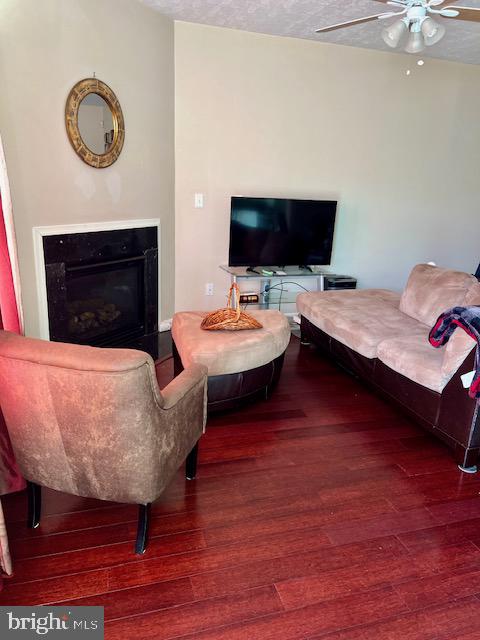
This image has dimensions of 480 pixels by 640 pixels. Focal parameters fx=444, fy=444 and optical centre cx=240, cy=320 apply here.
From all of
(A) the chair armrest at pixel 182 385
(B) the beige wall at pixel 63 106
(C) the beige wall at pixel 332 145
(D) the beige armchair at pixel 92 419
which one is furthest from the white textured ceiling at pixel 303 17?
(D) the beige armchair at pixel 92 419

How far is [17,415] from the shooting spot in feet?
5.20

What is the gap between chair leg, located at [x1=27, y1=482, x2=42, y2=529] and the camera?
1.82 m

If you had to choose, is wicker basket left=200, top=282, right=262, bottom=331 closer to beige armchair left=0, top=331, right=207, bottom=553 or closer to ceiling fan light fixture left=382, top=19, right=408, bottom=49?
beige armchair left=0, top=331, right=207, bottom=553

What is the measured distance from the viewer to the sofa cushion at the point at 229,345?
2559 millimetres

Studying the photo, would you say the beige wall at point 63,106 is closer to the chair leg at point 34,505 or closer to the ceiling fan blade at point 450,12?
the chair leg at point 34,505

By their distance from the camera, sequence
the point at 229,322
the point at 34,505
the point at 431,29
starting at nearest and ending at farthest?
the point at 34,505, the point at 431,29, the point at 229,322

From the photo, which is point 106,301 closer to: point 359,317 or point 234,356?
point 234,356

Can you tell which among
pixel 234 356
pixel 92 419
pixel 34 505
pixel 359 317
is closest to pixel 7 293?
pixel 92 419

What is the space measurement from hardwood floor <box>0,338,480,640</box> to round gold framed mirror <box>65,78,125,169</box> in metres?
2.16

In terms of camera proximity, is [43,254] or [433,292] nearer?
[43,254]

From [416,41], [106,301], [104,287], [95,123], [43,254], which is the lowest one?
[106,301]

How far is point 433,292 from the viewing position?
127 inches

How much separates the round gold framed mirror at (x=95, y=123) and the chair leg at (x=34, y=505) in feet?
7.41

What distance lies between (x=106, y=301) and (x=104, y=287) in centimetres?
13
